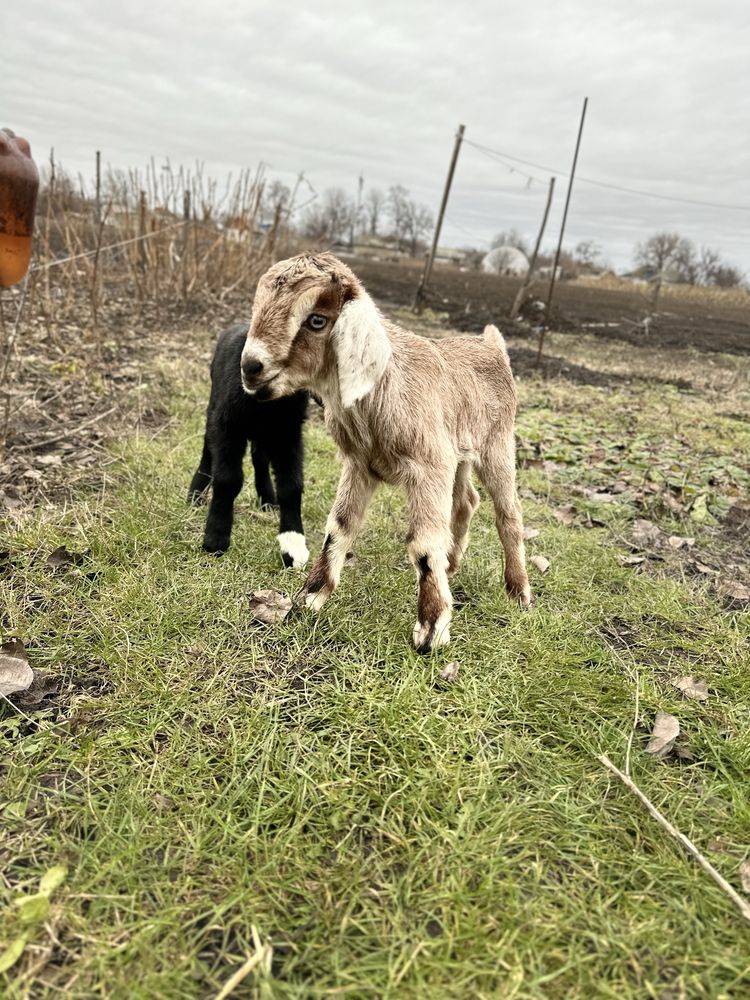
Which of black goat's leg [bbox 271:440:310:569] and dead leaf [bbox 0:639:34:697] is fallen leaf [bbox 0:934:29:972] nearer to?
dead leaf [bbox 0:639:34:697]

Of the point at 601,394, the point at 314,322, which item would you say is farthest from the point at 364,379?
the point at 601,394

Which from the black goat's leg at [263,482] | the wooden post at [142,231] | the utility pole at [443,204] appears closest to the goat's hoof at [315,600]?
the black goat's leg at [263,482]

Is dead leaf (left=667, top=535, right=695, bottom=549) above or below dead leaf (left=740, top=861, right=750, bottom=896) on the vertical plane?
above

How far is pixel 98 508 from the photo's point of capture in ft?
11.7

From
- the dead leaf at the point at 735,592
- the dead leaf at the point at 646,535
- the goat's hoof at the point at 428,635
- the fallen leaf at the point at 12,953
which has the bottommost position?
the fallen leaf at the point at 12,953

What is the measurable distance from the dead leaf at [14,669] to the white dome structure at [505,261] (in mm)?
54511

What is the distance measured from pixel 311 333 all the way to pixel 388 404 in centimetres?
41

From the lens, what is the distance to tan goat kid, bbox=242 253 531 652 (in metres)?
2.29

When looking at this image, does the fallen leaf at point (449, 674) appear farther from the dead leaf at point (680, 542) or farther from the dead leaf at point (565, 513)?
the dead leaf at point (680, 542)

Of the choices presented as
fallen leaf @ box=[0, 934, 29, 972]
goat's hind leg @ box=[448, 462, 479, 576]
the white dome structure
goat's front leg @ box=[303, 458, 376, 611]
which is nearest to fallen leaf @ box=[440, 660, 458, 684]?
goat's front leg @ box=[303, 458, 376, 611]

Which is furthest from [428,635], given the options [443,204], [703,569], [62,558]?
[443,204]

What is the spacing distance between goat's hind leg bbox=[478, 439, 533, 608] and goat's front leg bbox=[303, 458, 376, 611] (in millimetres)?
679

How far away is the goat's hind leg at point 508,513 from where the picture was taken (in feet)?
10.3

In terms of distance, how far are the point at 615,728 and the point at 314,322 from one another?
6.04 feet
